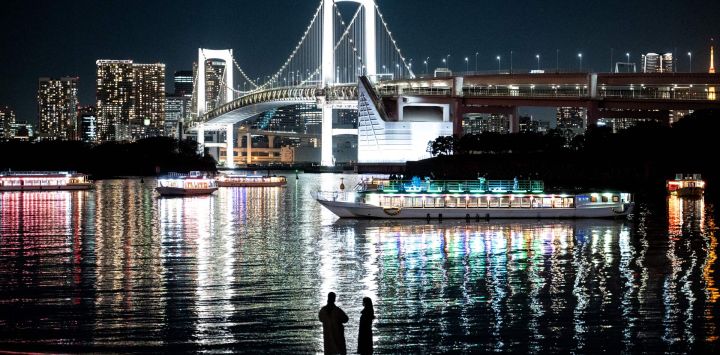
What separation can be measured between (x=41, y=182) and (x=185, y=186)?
1391 centimetres

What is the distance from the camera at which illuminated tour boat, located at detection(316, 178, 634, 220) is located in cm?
3822

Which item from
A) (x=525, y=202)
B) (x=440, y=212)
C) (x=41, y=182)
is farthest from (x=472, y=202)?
(x=41, y=182)

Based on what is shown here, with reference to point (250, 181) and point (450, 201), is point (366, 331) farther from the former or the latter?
point (250, 181)

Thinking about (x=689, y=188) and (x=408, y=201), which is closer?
(x=408, y=201)

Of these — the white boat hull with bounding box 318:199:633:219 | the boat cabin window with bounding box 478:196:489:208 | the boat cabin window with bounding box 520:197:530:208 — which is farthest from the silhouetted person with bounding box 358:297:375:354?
the boat cabin window with bounding box 520:197:530:208

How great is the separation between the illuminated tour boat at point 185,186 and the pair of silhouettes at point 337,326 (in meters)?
49.8

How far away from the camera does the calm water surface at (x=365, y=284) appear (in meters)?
14.5

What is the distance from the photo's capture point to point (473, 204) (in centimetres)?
3853

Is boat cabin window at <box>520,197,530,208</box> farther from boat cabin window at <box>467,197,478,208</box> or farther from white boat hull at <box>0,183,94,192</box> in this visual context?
white boat hull at <box>0,183,94,192</box>

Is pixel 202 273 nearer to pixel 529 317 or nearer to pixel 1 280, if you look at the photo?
pixel 1 280

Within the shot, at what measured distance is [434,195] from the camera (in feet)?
127

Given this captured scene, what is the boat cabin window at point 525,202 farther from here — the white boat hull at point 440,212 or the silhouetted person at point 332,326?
the silhouetted person at point 332,326

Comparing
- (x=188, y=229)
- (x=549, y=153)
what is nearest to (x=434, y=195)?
(x=188, y=229)

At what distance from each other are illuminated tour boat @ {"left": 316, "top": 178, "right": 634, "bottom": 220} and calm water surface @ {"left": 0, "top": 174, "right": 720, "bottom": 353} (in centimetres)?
155
